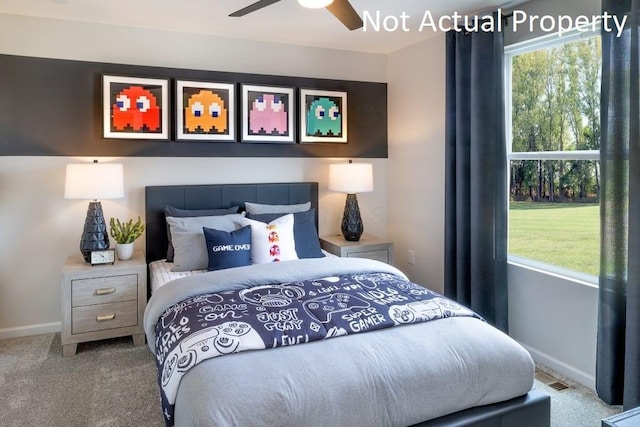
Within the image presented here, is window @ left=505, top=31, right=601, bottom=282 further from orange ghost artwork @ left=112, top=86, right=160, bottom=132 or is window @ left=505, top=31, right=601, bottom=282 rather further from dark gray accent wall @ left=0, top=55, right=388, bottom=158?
orange ghost artwork @ left=112, top=86, right=160, bottom=132

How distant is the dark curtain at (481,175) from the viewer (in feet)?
10.6

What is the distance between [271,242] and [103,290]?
1240 mm

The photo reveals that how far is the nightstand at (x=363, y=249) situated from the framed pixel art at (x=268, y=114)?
1.05 metres

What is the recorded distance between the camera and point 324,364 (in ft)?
5.76

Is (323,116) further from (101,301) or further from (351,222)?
(101,301)

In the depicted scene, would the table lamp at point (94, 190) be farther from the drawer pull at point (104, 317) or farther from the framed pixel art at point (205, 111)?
→ the framed pixel art at point (205, 111)

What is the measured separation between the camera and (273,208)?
395 cm

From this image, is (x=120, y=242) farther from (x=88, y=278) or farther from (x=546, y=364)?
(x=546, y=364)

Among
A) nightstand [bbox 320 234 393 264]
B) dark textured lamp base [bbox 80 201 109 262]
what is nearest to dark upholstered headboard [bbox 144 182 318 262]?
dark textured lamp base [bbox 80 201 109 262]

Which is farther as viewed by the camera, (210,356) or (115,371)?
(115,371)

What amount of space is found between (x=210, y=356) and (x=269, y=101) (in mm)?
2786

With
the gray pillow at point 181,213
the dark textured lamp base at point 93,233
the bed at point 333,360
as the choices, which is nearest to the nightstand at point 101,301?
the dark textured lamp base at point 93,233

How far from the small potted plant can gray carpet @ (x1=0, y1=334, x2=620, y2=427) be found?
684 mm

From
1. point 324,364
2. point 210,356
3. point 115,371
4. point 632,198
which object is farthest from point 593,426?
point 115,371
